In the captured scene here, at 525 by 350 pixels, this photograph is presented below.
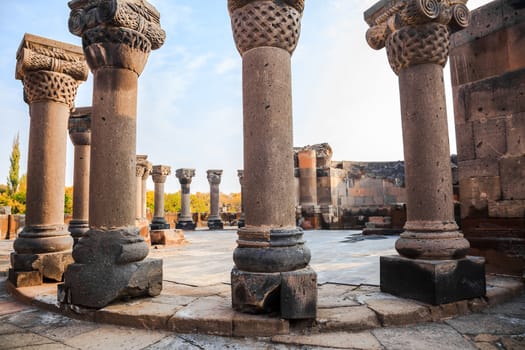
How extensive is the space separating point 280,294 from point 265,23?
2.36 meters

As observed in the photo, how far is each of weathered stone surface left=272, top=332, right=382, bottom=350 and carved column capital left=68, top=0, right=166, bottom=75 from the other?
3.17 m

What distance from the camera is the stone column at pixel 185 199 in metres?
21.7

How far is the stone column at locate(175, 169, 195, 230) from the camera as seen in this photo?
855 inches

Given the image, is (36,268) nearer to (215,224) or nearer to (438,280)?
(438,280)

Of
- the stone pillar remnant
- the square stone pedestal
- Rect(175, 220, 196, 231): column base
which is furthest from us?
the stone pillar remnant

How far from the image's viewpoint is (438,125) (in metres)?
3.64

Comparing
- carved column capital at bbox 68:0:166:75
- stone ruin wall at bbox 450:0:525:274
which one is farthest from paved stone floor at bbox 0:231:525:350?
carved column capital at bbox 68:0:166:75

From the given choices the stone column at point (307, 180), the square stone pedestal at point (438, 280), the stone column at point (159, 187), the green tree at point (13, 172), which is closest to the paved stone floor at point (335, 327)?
the square stone pedestal at point (438, 280)

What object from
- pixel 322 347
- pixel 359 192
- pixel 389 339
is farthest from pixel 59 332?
pixel 359 192

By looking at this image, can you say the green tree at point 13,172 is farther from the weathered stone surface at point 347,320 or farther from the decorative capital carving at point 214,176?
the weathered stone surface at point 347,320

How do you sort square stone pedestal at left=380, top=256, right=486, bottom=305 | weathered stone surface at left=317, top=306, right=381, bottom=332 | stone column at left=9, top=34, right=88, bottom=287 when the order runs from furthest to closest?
stone column at left=9, top=34, right=88, bottom=287 < square stone pedestal at left=380, top=256, right=486, bottom=305 < weathered stone surface at left=317, top=306, right=381, bottom=332

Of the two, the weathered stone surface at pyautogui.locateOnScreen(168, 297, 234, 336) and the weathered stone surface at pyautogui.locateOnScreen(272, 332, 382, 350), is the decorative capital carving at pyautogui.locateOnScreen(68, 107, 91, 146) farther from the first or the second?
the weathered stone surface at pyautogui.locateOnScreen(272, 332, 382, 350)

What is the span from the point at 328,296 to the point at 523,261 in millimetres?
2532

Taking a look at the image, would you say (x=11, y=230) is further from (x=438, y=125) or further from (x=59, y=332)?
(x=438, y=125)
